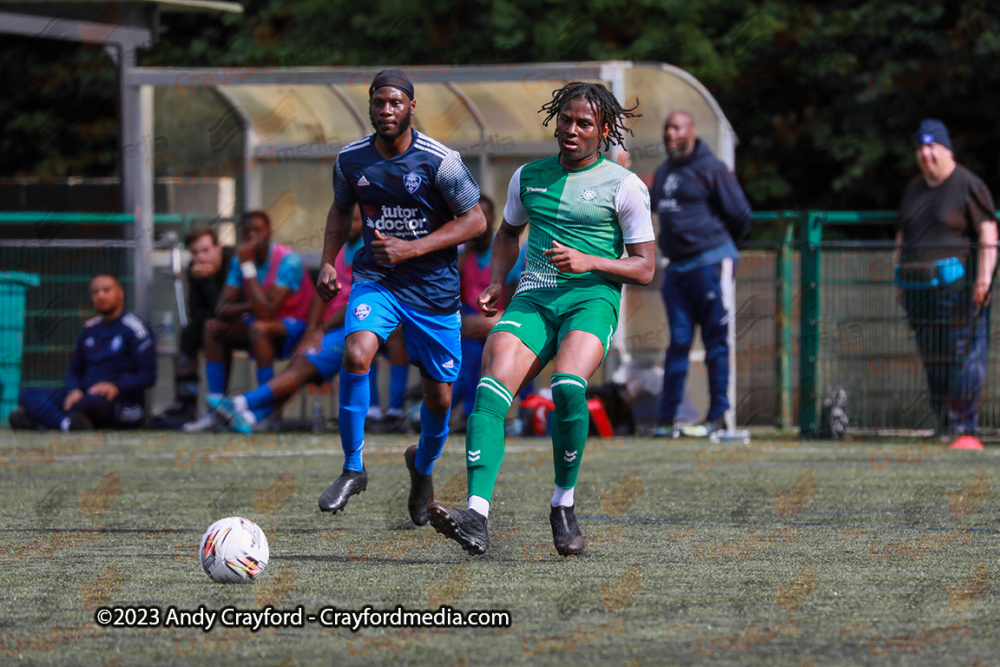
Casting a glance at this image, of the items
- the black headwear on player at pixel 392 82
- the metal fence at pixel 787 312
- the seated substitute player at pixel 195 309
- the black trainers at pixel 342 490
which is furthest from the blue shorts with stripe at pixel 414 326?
the seated substitute player at pixel 195 309

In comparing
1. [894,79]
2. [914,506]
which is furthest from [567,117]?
[894,79]

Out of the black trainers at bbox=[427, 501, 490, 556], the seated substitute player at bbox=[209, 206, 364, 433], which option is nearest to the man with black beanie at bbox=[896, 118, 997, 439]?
the seated substitute player at bbox=[209, 206, 364, 433]

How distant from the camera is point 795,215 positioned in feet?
41.3

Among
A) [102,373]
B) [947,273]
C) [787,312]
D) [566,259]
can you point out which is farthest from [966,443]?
[102,373]

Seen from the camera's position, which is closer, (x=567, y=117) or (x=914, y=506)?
(x=567, y=117)

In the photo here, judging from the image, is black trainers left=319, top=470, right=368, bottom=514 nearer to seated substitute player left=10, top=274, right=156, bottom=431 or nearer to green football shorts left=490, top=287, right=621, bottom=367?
green football shorts left=490, top=287, right=621, bottom=367

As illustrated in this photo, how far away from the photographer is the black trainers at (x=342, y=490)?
6.71m

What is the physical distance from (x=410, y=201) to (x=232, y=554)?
2225 mm

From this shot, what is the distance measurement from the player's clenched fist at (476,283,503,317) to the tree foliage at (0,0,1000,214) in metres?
11.8

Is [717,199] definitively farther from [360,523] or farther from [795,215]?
[360,523]

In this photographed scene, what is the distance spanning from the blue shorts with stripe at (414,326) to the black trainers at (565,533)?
1342 millimetres

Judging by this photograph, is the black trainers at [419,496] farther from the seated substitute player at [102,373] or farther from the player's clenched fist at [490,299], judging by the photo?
the seated substitute player at [102,373]

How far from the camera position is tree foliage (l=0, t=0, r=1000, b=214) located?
17.5m

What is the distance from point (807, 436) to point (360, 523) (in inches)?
240
